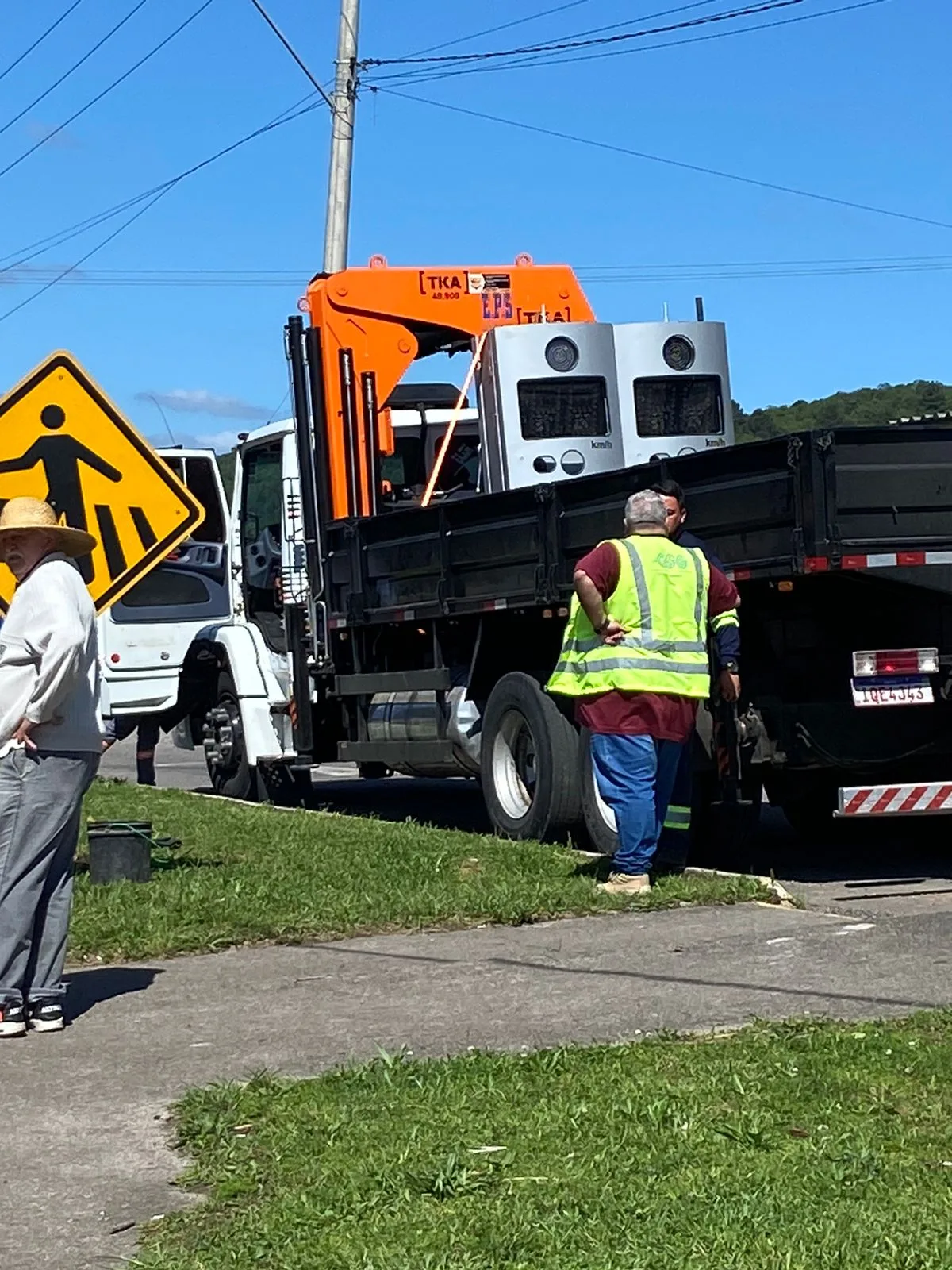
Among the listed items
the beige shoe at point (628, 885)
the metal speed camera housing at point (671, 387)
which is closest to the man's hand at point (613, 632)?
the beige shoe at point (628, 885)

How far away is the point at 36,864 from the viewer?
7266mm

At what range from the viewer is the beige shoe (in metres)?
9.69

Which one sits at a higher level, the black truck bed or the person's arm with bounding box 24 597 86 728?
the black truck bed

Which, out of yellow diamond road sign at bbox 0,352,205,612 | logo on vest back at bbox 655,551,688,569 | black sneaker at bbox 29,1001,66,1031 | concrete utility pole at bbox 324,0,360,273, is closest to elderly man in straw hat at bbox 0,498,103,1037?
black sneaker at bbox 29,1001,66,1031

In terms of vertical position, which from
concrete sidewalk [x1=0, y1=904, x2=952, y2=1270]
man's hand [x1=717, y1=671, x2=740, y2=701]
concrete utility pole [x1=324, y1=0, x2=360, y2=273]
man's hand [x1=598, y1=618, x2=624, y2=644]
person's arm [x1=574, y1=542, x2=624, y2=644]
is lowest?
concrete sidewalk [x1=0, y1=904, x2=952, y2=1270]

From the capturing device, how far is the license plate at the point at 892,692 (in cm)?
995

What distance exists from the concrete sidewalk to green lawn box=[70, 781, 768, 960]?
0.24 metres

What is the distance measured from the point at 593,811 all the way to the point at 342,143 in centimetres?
1216

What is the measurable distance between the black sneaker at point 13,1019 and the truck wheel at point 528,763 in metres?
5.14

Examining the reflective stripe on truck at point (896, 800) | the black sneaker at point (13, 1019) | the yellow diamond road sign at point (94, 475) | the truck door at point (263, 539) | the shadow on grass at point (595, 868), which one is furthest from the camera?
the truck door at point (263, 539)

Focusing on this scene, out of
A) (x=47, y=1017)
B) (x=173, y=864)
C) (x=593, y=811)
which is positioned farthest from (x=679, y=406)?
(x=47, y=1017)

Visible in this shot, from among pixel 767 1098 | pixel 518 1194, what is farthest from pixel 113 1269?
pixel 767 1098

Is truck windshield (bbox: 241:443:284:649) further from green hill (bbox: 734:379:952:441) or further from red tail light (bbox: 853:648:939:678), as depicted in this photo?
red tail light (bbox: 853:648:939:678)

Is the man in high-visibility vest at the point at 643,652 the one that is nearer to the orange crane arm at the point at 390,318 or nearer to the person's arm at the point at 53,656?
the person's arm at the point at 53,656
